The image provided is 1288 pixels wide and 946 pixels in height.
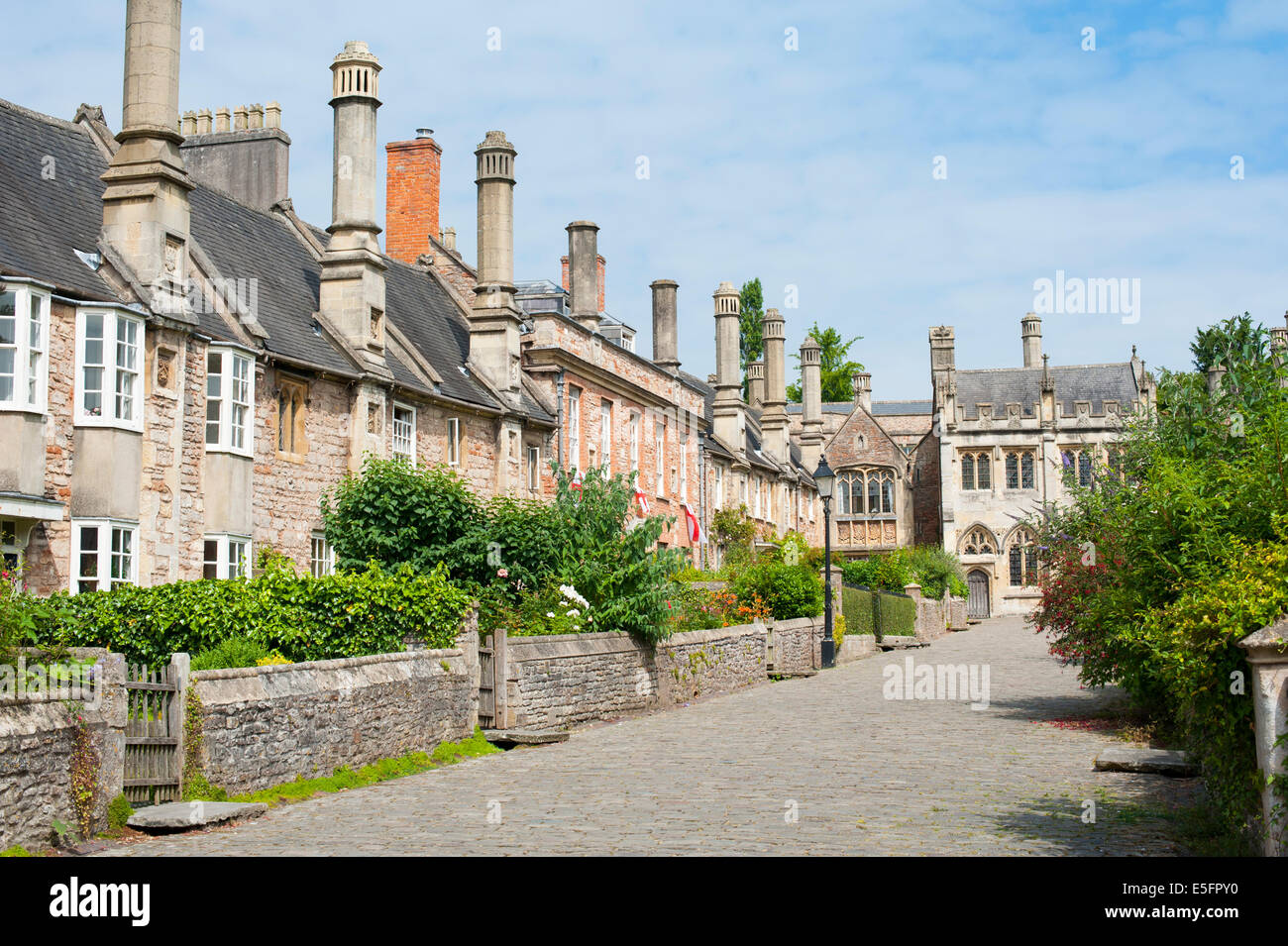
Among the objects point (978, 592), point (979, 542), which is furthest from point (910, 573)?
point (978, 592)

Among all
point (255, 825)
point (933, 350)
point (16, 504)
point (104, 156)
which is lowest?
point (255, 825)

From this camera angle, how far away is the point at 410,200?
35812 mm

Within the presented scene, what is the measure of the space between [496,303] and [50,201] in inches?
477

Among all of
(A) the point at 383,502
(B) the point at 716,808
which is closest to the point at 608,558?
(A) the point at 383,502

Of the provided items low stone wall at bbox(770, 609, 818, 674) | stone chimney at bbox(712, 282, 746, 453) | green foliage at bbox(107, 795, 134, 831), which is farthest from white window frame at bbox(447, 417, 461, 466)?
stone chimney at bbox(712, 282, 746, 453)

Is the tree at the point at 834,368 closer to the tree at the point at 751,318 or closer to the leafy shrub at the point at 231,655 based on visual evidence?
the tree at the point at 751,318

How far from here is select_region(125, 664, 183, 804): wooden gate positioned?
10.3 metres

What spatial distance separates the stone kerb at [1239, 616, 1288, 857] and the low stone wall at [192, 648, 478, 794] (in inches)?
318

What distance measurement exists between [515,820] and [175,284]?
13.1 metres

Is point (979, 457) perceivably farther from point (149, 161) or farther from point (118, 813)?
point (118, 813)

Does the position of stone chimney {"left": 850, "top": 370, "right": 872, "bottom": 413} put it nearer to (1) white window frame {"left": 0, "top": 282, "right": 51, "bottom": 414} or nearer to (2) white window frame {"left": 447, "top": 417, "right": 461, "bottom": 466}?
(2) white window frame {"left": 447, "top": 417, "right": 461, "bottom": 466}

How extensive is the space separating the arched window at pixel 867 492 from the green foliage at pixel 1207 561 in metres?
61.0

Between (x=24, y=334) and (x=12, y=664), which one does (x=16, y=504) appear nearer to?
(x=24, y=334)
